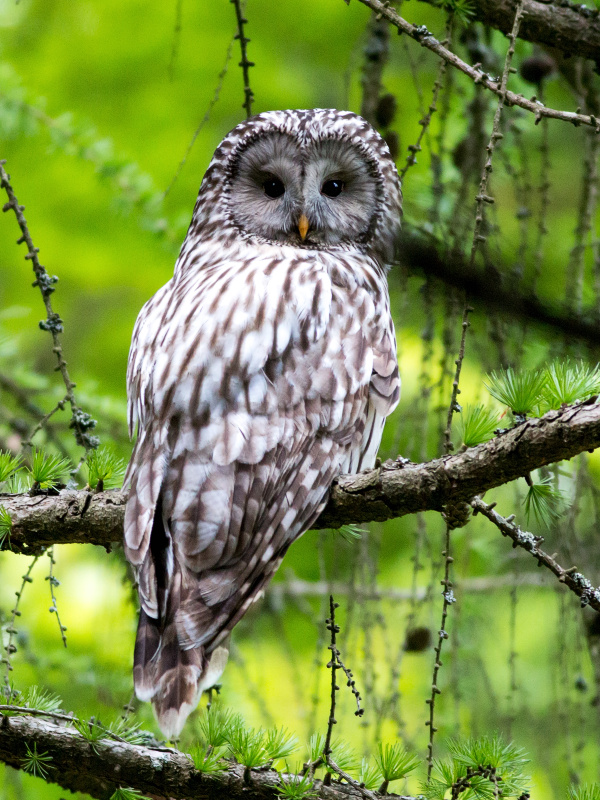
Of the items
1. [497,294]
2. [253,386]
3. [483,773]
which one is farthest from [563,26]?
[497,294]

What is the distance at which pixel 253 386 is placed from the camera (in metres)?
2.57

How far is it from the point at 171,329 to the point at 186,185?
3.56m

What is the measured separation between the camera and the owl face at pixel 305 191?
10.4 ft

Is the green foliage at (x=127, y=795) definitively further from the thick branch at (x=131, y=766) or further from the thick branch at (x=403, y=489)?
the thick branch at (x=403, y=489)

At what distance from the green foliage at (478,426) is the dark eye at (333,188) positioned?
5.00 feet

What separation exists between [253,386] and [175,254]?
5.68 feet

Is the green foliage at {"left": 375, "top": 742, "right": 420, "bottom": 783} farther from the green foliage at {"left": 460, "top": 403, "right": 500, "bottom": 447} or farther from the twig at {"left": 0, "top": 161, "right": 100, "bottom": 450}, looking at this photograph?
the twig at {"left": 0, "top": 161, "right": 100, "bottom": 450}

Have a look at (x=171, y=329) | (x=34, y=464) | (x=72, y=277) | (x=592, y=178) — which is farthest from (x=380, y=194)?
(x=72, y=277)

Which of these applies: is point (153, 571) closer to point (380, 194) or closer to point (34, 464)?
point (34, 464)

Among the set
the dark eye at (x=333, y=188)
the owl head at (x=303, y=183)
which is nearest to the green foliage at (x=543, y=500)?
the owl head at (x=303, y=183)

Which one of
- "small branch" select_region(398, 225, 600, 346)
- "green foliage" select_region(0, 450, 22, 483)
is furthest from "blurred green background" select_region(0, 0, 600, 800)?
"small branch" select_region(398, 225, 600, 346)

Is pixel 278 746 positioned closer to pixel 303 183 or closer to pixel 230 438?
pixel 230 438

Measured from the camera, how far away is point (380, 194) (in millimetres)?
3281

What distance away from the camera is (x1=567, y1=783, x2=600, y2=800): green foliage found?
6.19 ft
